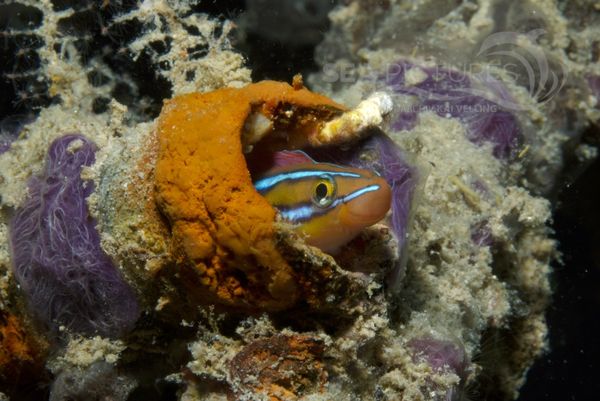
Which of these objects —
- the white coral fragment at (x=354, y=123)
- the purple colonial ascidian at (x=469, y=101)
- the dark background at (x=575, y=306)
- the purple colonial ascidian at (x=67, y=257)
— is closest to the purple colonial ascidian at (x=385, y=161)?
the white coral fragment at (x=354, y=123)

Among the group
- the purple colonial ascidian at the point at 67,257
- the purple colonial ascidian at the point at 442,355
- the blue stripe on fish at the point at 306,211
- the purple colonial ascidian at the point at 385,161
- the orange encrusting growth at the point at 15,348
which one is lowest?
the orange encrusting growth at the point at 15,348

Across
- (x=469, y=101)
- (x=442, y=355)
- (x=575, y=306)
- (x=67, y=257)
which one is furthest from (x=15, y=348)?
(x=575, y=306)

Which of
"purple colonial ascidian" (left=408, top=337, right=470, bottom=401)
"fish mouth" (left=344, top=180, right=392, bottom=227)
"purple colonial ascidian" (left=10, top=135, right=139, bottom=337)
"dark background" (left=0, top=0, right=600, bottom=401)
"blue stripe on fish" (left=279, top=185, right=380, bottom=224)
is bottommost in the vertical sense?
"dark background" (left=0, top=0, right=600, bottom=401)

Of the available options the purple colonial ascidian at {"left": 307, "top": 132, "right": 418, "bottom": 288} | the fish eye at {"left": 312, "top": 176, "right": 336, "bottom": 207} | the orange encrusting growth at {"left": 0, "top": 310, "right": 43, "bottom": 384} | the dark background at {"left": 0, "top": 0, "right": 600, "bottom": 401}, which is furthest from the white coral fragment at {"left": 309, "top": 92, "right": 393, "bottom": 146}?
the dark background at {"left": 0, "top": 0, "right": 600, "bottom": 401}

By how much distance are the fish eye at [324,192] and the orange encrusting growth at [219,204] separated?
186 millimetres

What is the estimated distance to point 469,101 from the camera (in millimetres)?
3760

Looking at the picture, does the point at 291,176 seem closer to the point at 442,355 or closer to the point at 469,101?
the point at 442,355

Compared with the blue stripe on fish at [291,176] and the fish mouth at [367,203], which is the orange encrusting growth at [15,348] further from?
the fish mouth at [367,203]

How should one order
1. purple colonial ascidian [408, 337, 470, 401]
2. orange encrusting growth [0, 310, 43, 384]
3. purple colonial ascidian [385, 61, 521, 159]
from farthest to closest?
1. purple colonial ascidian [385, 61, 521, 159]
2. orange encrusting growth [0, 310, 43, 384]
3. purple colonial ascidian [408, 337, 470, 401]

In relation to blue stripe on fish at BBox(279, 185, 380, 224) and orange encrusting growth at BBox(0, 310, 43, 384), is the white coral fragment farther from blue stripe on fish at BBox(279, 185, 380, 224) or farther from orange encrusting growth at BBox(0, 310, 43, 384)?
orange encrusting growth at BBox(0, 310, 43, 384)

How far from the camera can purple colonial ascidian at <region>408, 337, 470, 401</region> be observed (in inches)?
99.3

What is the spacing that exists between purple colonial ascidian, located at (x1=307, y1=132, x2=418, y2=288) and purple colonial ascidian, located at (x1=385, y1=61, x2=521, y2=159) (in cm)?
132

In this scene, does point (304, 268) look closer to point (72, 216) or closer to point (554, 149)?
point (72, 216)

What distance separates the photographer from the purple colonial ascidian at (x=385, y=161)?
7.71ft
